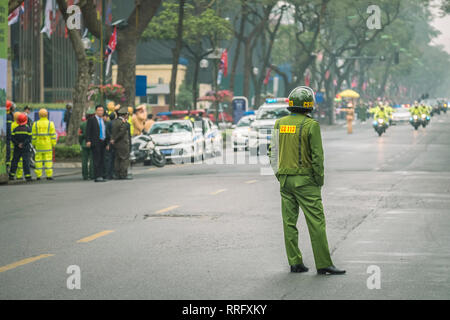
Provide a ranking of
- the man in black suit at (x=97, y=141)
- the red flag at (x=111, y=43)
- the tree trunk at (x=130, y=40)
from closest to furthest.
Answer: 1. the man in black suit at (x=97, y=141)
2. the red flag at (x=111, y=43)
3. the tree trunk at (x=130, y=40)

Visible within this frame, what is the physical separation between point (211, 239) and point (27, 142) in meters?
11.3

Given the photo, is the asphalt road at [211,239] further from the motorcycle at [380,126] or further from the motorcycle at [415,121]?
the motorcycle at [415,121]

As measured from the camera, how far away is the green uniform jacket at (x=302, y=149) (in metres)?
8.95

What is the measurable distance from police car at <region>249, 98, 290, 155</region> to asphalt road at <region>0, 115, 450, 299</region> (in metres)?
12.7

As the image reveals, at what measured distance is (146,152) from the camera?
27922 millimetres

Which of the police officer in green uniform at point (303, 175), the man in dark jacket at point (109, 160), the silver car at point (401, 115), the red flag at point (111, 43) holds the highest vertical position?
the red flag at point (111, 43)

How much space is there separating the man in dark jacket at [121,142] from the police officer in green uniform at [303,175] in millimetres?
13159

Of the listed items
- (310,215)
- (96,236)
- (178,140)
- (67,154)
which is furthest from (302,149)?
(178,140)

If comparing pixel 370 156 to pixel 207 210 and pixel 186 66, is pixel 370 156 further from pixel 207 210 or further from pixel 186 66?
pixel 186 66

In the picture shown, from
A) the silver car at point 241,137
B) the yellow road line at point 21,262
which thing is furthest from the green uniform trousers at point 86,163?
the silver car at point 241,137

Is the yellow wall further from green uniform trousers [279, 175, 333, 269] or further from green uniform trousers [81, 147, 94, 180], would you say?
green uniform trousers [279, 175, 333, 269]

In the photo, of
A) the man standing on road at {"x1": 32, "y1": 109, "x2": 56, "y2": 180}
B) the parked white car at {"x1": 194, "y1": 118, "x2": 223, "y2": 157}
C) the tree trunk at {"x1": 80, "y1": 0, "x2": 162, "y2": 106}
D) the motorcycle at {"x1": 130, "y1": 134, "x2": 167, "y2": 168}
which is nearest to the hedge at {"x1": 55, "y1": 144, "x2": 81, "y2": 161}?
the motorcycle at {"x1": 130, "y1": 134, "x2": 167, "y2": 168}

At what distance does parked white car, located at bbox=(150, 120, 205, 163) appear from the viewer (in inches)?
1137
